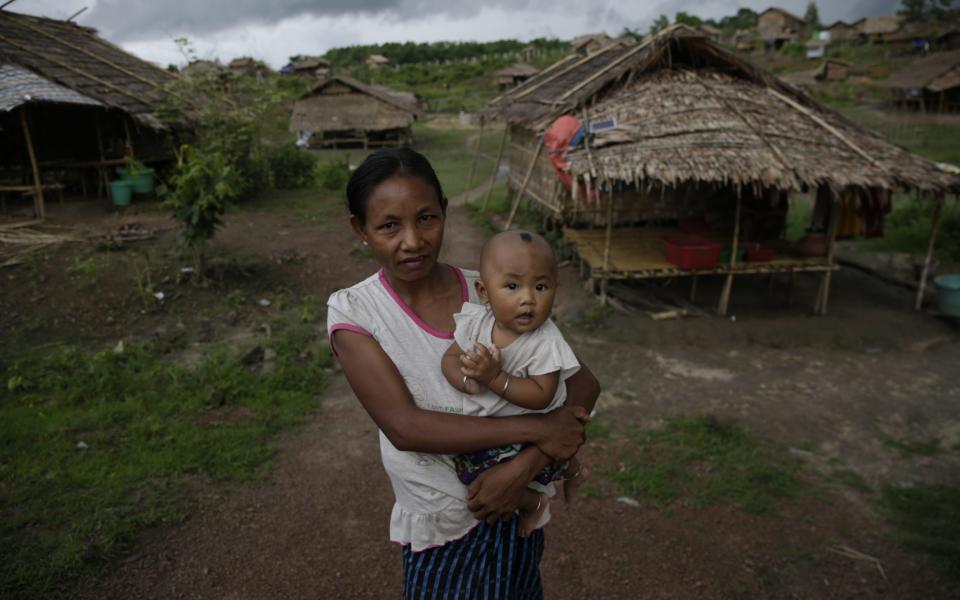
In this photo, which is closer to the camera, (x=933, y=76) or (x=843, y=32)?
(x=933, y=76)

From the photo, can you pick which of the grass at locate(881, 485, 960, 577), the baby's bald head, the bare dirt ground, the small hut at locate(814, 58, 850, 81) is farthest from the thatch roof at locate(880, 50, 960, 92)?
the baby's bald head

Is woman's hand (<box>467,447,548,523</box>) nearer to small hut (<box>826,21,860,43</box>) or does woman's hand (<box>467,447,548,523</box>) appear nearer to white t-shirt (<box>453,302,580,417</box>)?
white t-shirt (<box>453,302,580,417</box>)

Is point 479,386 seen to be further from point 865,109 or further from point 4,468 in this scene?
point 865,109

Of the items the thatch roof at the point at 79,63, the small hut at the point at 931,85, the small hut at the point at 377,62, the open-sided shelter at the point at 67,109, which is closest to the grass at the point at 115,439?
the open-sided shelter at the point at 67,109

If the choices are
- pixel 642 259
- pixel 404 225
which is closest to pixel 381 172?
pixel 404 225

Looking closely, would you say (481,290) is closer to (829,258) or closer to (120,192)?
(829,258)

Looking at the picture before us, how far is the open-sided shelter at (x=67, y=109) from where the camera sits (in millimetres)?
10789

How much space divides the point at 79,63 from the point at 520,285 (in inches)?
588

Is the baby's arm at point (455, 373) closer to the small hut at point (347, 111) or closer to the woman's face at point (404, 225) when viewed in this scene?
the woman's face at point (404, 225)

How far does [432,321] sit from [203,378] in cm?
461

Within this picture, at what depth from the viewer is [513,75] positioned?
3847cm

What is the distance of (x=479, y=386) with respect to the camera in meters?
1.43

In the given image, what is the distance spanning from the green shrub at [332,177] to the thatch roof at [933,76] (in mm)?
23864

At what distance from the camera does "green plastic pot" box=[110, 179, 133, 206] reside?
38.8 feet
